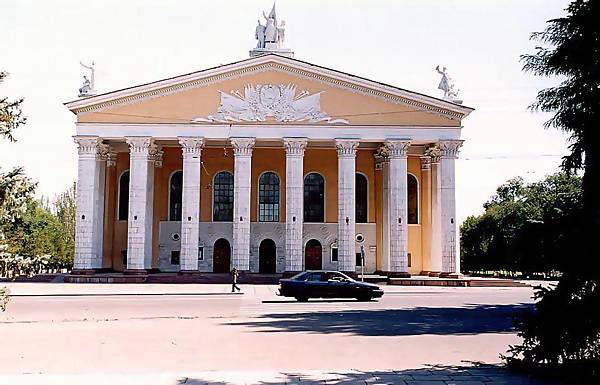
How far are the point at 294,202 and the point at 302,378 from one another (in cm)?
3312

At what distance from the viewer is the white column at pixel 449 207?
4209 centimetres

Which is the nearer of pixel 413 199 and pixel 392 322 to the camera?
pixel 392 322

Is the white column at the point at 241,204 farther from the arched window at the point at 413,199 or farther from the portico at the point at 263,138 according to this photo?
the arched window at the point at 413,199

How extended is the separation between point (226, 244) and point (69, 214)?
4490cm

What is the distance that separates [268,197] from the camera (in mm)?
47531

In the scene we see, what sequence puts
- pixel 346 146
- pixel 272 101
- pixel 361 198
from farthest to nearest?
1. pixel 361 198
2. pixel 272 101
3. pixel 346 146

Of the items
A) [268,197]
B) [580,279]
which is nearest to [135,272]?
Result: [268,197]

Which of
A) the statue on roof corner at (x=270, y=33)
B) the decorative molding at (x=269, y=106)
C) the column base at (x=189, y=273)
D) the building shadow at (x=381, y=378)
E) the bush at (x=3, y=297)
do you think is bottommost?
the column base at (x=189, y=273)

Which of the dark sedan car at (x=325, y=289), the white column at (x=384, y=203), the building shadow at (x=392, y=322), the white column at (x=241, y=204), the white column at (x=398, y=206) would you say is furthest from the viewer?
the white column at (x=384, y=203)

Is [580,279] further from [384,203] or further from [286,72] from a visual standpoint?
[384,203]

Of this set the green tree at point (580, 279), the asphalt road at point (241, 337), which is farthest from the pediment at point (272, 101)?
the green tree at point (580, 279)

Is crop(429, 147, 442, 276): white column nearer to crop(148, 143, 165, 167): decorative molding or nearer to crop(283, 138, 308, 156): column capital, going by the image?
crop(283, 138, 308, 156): column capital

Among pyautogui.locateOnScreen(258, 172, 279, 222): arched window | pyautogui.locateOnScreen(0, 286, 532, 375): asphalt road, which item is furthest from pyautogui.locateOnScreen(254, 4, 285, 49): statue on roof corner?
pyautogui.locateOnScreen(0, 286, 532, 375): asphalt road

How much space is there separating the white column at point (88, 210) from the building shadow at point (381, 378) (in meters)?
34.2
